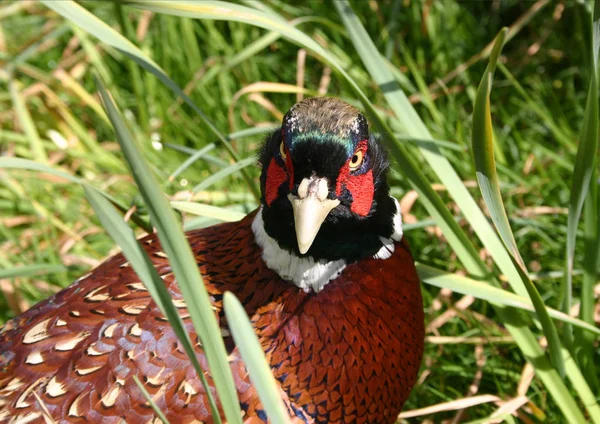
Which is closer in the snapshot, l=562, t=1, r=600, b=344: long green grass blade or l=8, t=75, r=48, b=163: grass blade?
l=562, t=1, r=600, b=344: long green grass blade

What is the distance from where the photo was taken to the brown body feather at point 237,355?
1677 millimetres

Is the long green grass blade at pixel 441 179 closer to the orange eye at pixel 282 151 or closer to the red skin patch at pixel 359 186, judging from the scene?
the red skin patch at pixel 359 186

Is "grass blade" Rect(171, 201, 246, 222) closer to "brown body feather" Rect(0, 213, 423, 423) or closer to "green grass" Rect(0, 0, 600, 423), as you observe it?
"green grass" Rect(0, 0, 600, 423)

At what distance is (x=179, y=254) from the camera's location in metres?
1.22

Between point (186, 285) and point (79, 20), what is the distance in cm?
72

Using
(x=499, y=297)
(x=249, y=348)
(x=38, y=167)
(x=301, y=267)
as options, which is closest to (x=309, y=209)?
(x=301, y=267)

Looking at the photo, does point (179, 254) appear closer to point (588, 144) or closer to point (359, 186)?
point (359, 186)

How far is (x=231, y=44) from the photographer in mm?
3475

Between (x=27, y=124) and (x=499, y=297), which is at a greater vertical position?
(x=27, y=124)

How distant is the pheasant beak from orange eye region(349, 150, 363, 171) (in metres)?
0.09

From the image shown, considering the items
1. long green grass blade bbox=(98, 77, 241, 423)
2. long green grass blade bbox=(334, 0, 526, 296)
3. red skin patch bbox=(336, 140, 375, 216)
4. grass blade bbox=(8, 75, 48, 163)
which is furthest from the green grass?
long green grass blade bbox=(98, 77, 241, 423)

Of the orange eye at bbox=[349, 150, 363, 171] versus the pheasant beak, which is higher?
the orange eye at bbox=[349, 150, 363, 171]

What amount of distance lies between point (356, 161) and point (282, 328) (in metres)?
0.41

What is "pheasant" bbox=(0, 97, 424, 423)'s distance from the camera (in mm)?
1655
